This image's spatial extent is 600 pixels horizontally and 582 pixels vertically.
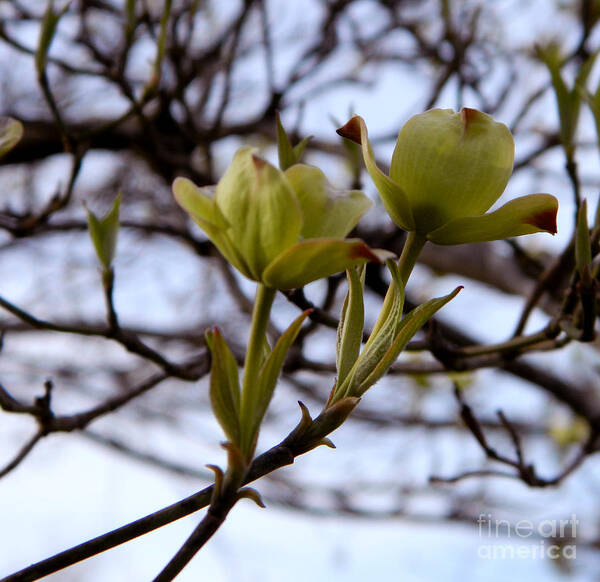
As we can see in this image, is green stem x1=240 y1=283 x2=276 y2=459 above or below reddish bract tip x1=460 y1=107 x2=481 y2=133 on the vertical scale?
below

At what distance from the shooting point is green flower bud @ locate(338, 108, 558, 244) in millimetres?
304

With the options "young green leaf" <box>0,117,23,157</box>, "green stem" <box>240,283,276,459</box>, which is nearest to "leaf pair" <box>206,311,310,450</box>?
"green stem" <box>240,283,276,459</box>

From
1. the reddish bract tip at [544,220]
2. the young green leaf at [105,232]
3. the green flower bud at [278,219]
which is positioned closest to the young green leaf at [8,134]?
the young green leaf at [105,232]

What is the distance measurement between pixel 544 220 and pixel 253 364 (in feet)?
0.48

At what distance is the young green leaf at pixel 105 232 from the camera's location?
1.48 feet

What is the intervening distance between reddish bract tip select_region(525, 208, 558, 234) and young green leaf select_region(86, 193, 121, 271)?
27 centimetres

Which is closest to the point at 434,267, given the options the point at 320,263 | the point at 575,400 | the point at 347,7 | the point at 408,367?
the point at 575,400

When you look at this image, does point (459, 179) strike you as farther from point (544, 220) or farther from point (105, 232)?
point (105, 232)

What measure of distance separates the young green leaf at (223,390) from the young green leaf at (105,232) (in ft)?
0.63

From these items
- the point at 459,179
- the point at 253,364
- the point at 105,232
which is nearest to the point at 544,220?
the point at 459,179

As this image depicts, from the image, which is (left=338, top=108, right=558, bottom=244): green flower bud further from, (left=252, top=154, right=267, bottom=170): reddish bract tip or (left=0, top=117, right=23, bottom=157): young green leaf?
(left=0, top=117, right=23, bottom=157): young green leaf

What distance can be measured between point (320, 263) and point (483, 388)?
182cm

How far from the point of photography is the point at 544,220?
30 cm

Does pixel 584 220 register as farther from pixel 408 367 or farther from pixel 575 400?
pixel 575 400
